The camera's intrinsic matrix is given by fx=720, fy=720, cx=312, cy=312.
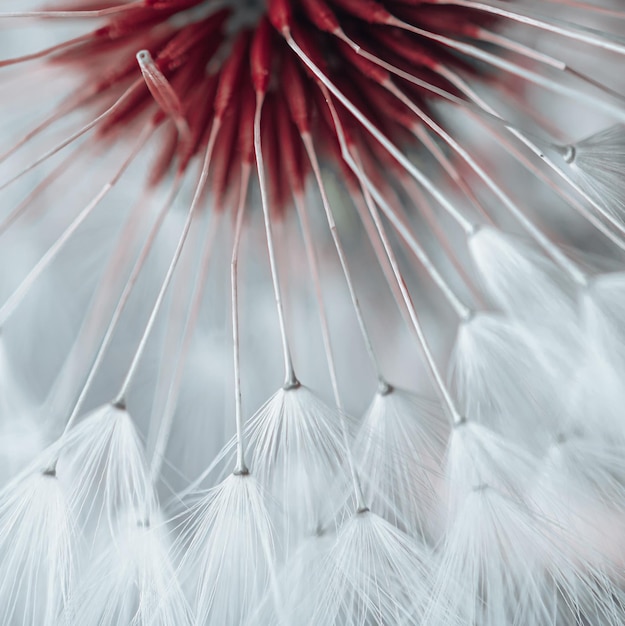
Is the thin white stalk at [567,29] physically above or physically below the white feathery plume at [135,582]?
above

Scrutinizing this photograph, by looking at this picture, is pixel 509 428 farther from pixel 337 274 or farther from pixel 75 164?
pixel 75 164

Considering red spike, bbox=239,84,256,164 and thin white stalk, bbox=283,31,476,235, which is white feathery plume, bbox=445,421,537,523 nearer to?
thin white stalk, bbox=283,31,476,235

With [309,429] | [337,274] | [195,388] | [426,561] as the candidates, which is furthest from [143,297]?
[426,561]

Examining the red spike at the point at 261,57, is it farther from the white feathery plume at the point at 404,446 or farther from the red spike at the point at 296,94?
the white feathery plume at the point at 404,446

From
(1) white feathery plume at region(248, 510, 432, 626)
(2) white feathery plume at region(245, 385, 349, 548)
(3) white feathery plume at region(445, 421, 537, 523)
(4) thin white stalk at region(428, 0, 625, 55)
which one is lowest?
(1) white feathery plume at region(248, 510, 432, 626)

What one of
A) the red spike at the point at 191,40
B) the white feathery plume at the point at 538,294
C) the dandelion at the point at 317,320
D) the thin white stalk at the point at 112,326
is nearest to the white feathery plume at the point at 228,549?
the dandelion at the point at 317,320

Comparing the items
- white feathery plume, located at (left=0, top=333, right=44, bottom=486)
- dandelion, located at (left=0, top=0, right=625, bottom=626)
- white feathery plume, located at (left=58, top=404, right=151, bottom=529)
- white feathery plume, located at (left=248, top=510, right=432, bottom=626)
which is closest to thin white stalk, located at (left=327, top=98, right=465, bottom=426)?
dandelion, located at (left=0, top=0, right=625, bottom=626)

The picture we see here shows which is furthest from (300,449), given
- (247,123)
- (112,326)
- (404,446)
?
(247,123)
